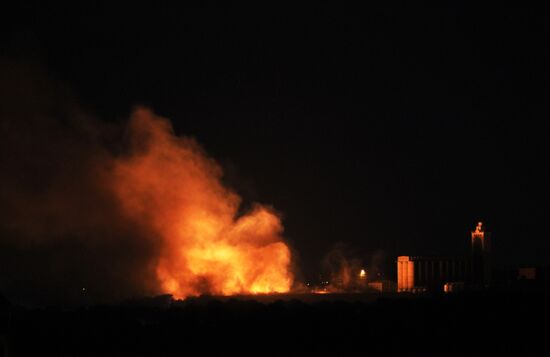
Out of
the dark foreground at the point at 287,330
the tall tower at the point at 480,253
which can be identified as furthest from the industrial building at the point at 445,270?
the dark foreground at the point at 287,330

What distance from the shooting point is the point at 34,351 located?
3984 centimetres

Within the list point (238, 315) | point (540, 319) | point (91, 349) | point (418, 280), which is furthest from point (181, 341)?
point (418, 280)

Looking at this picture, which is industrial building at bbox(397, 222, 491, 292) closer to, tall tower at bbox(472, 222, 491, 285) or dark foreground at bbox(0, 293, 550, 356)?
tall tower at bbox(472, 222, 491, 285)

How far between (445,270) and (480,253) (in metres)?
4.58

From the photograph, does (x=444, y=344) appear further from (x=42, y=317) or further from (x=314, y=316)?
(x=42, y=317)

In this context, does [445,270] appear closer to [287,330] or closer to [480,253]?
[480,253]

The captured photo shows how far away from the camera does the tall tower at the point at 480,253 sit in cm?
9269

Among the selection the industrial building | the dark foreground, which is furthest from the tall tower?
the dark foreground

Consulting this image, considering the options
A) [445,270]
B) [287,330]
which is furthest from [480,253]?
[287,330]

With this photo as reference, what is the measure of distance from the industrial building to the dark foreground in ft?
110

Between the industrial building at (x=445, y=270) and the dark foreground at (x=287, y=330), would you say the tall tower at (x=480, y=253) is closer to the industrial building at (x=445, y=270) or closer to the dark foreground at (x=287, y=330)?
the industrial building at (x=445, y=270)

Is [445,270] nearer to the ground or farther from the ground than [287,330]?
farther from the ground

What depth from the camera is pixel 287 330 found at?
155ft

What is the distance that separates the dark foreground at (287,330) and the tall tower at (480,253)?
33952mm
